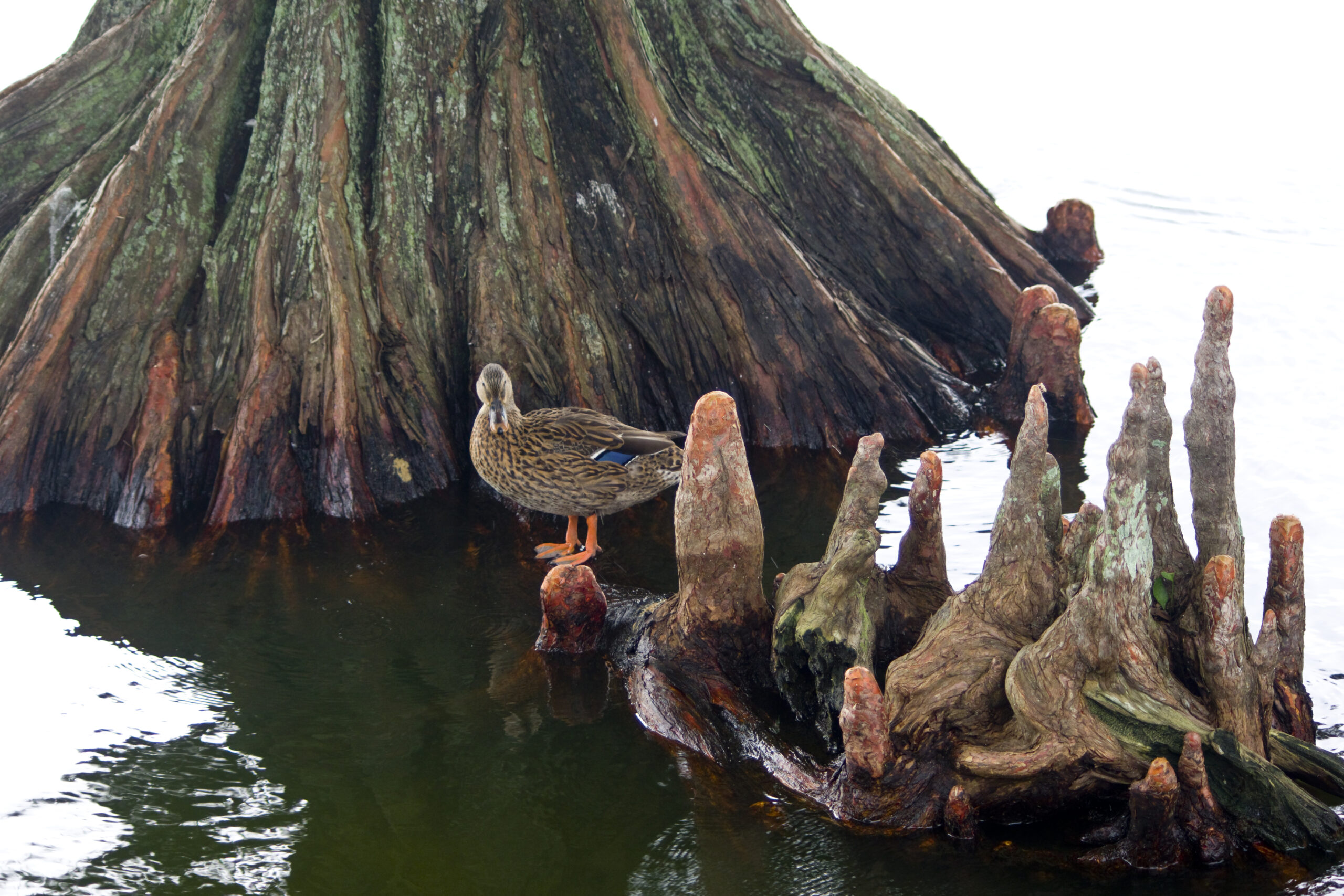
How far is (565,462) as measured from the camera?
610 centimetres

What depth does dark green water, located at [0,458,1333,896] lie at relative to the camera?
152 inches

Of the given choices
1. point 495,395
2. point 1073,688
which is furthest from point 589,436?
point 1073,688

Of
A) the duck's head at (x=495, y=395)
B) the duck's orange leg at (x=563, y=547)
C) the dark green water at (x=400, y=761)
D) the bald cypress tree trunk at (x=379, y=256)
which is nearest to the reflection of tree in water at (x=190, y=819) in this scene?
the dark green water at (x=400, y=761)

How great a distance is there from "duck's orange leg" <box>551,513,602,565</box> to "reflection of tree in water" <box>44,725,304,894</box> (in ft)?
6.56

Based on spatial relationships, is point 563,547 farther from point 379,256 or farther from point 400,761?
point 379,256

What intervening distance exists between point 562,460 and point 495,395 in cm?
50

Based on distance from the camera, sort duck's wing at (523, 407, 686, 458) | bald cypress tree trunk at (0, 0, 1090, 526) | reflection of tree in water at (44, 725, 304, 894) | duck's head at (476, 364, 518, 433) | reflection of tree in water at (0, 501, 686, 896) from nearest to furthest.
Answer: reflection of tree in water at (44, 725, 304, 894) < reflection of tree in water at (0, 501, 686, 896) < duck's head at (476, 364, 518, 433) < duck's wing at (523, 407, 686, 458) < bald cypress tree trunk at (0, 0, 1090, 526)

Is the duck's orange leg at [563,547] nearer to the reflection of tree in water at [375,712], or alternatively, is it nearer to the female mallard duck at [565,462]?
the female mallard duck at [565,462]

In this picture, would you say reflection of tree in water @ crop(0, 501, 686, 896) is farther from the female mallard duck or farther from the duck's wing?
the duck's wing

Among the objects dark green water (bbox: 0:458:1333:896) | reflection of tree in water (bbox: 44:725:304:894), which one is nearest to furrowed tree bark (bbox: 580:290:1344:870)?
dark green water (bbox: 0:458:1333:896)

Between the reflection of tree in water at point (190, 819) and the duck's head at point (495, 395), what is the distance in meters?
2.10

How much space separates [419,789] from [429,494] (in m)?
2.84

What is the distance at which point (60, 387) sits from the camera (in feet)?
22.3

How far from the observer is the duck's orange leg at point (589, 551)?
20.2 feet
